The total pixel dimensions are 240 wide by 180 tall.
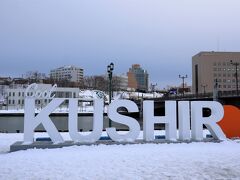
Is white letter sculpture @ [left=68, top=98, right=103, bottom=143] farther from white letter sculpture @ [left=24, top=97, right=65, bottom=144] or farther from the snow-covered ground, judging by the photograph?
the snow-covered ground

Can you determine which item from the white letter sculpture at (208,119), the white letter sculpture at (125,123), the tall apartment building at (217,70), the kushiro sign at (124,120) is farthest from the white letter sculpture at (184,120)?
the tall apartment building at (217,70)

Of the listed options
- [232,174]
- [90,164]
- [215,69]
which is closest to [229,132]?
[232,174]

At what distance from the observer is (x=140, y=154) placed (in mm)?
14680

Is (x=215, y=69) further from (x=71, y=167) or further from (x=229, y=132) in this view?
(x=71, y=167)

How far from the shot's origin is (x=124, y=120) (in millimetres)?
17734

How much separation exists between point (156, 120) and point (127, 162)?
556 cm

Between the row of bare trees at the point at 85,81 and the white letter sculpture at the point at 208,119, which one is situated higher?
the row of bare trees at the point at 85,81

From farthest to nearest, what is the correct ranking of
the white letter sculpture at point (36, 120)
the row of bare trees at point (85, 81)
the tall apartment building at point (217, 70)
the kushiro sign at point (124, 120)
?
1. the row of bare trees at point (85, 81)
2. the tall apartment building at point (217, 70)
3. the kushiro sign at point (124, 120)
4. the white letter sculpture at point (36, 120)

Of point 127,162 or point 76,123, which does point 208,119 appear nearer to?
point 76,123

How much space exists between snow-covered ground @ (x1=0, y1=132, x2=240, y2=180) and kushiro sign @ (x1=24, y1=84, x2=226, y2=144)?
1.04 m

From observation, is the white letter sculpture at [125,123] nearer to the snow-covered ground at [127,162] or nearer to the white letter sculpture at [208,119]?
the snow-covered ground at [127,162]

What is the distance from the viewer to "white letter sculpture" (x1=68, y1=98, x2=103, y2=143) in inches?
685

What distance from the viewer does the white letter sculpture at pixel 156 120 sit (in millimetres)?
18125

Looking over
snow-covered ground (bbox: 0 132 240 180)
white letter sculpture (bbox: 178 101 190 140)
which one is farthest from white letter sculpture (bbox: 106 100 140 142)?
white letter sculpture (bbox: 178 101 190 140)
